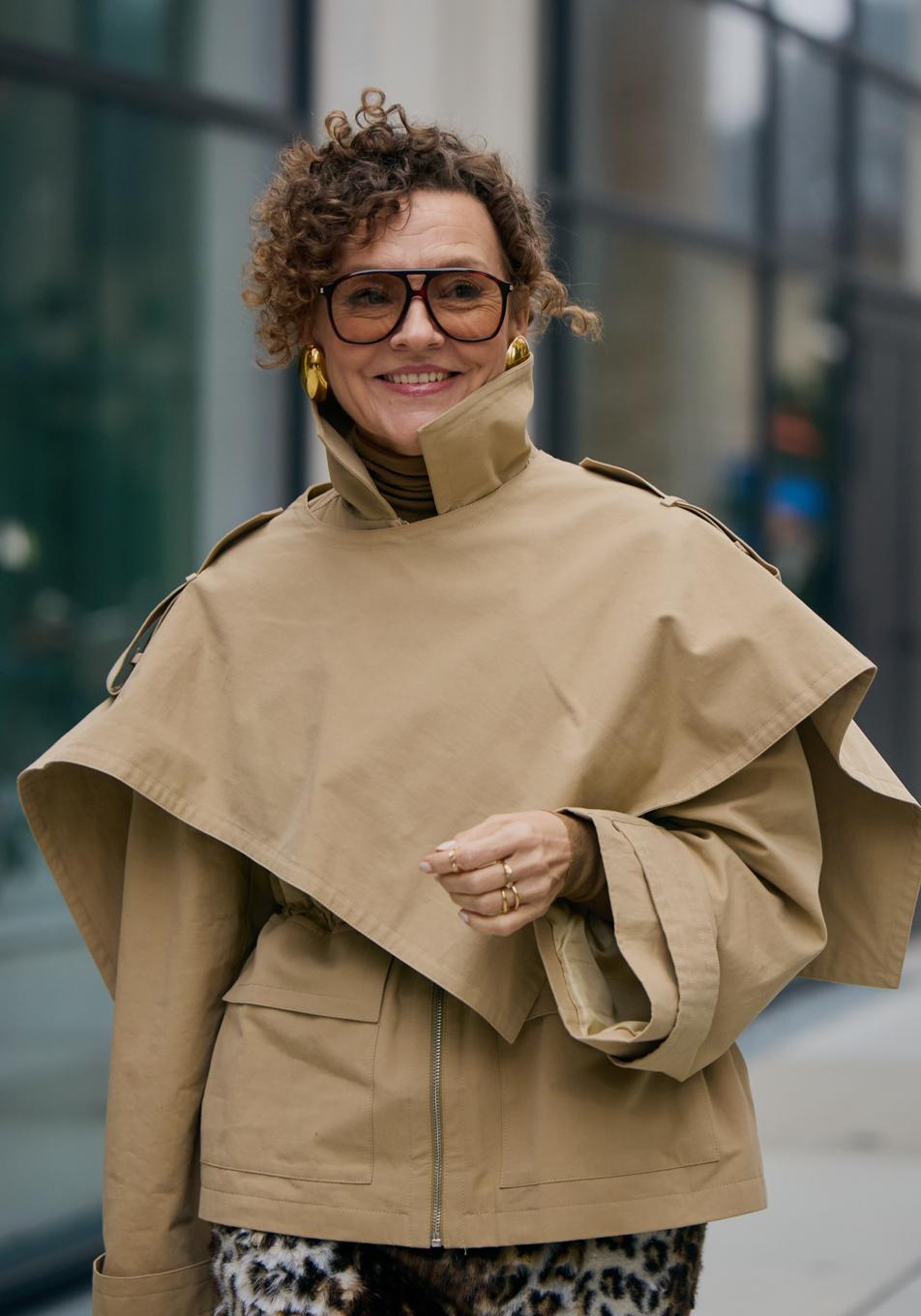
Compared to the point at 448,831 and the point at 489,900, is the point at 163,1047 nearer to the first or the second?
the point at 448,831

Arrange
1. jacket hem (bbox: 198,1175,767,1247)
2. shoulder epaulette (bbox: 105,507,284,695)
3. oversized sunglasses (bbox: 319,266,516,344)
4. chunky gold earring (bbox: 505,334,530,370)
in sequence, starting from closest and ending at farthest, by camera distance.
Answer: jacket hem (bbox: 198,1175,767,1247), oversized sunglasses (bbox: 319,266,516,344), chunky gold earring (bbox: 505,334,530,370), shoulder epaulette (bbox: 105,507,284,695)

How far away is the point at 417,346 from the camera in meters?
2.08

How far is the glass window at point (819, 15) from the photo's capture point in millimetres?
8148

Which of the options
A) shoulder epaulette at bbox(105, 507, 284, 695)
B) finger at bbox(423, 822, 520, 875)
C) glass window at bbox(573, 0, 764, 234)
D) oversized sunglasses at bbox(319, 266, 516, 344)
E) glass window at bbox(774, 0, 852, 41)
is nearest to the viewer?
finger at bbox(423, 822, 520, 875)

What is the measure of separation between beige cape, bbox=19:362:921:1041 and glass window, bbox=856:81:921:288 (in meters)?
Answer: 7.16

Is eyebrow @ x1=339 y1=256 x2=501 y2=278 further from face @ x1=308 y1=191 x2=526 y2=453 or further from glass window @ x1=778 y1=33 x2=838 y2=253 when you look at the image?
glass window @ x1=778 y1=33 x2=838 y2=253

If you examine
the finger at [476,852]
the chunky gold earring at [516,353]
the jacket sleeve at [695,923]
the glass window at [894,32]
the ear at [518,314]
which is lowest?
the jacket sleeve at [695,923]

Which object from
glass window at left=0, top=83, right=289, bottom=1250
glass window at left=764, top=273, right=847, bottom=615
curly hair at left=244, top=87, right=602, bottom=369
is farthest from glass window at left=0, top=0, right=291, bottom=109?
glass window at left=764, top=273, right=847, bottom=615

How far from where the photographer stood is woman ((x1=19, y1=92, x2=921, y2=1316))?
199cm

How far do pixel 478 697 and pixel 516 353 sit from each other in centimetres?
44

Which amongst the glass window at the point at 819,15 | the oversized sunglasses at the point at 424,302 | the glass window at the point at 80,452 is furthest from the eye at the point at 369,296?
the glass window at the point at 819,15

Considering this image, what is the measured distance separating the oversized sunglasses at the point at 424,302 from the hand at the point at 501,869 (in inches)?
24.5

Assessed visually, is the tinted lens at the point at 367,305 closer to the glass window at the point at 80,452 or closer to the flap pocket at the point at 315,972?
the flap pocket at the point at 315,972

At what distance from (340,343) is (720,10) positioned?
6.19 meters
